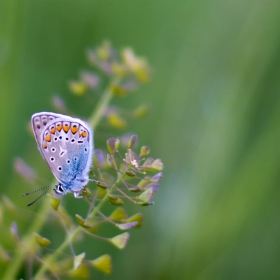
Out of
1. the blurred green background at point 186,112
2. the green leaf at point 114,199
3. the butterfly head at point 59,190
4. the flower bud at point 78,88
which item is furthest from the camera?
the blurred green background at point 186,112

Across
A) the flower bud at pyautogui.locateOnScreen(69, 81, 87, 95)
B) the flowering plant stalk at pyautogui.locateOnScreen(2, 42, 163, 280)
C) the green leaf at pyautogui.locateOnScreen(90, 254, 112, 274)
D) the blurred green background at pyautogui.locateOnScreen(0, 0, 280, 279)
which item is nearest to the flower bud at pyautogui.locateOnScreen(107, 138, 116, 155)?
the flowering plant stalk at pyautogui.locateOnScreen(2, 42, 163, 280)

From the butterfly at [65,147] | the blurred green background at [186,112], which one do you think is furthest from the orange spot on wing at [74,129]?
the blurred green background at [186,112]

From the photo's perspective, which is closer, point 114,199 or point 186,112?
point 114,199

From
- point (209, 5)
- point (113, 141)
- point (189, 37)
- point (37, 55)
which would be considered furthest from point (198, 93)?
point (113, 141)

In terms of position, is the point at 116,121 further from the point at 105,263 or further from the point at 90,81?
the point at 105,263

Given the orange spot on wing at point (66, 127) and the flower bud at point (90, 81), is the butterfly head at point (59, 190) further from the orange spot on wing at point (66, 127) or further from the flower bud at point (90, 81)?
the flower bud at point (90, 81)

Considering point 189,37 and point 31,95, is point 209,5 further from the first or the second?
point 31,95

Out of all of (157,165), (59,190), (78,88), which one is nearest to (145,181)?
(157,165)
